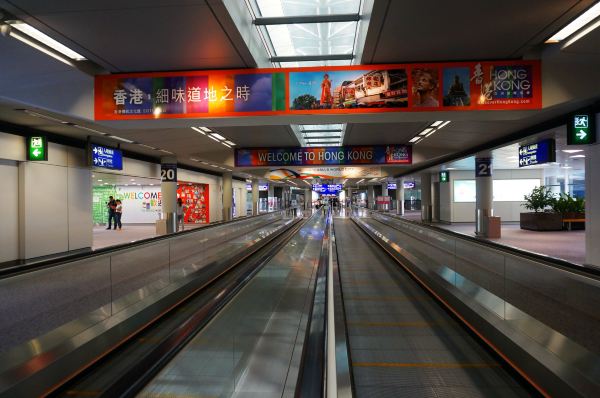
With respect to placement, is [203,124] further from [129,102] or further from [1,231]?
[1,231]

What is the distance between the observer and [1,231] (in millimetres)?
10250

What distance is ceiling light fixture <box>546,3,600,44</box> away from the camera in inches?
195

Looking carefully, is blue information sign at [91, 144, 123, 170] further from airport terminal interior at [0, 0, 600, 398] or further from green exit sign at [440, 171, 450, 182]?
green exit sign at [440, 171, 450, 182]

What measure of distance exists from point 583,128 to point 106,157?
1459 centimetres

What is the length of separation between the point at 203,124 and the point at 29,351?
4704 mm

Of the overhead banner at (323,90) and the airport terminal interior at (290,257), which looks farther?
the overhead banner at (323,90)

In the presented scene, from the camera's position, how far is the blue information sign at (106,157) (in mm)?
13195

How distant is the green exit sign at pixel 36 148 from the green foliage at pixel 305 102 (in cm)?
846

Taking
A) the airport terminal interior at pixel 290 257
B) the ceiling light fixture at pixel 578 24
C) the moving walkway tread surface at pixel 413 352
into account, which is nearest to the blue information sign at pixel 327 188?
the airport terminal interior at pixel 290 257

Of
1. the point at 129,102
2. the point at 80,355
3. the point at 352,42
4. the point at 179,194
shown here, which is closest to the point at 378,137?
the point at 352,42

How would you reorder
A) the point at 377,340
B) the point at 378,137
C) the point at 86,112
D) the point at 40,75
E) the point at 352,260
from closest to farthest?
the point at 377,340, the point at 40,75, the point at 86,112, the point at 352,260, the point at 378,137

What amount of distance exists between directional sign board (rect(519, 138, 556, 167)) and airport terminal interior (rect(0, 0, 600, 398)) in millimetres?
898

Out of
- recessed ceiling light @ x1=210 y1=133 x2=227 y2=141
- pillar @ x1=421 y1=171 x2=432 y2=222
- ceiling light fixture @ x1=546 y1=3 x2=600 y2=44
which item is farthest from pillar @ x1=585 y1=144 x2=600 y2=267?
pillar @ x1=421 y1=171 x2=432 y2=222

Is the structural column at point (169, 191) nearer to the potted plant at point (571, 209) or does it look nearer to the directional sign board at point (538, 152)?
the directional sign board at point (538, 152)
